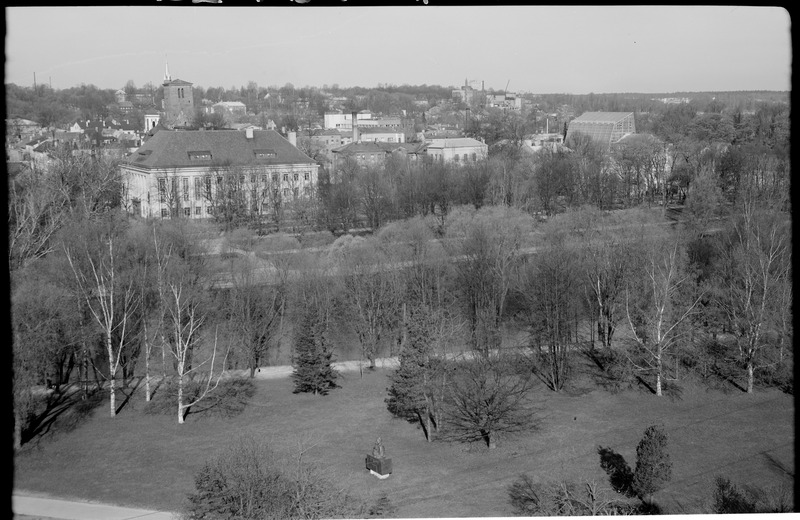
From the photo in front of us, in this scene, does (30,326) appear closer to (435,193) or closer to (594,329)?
(594,329)

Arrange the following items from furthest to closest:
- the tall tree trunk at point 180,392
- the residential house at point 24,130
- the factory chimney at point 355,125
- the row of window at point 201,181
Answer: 1. the factory chimney at point 355,125
2. the row of window at point 201,181
3. the residential house at point 24,130
4. the tall tree trunk at point 180,392

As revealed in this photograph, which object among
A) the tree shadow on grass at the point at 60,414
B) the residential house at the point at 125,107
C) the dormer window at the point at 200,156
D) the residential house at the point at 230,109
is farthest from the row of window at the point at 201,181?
the tree shadow on grass at the point at 60,414

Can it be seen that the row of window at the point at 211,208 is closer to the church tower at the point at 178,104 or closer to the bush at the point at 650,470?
the church tower at the point at 178,104

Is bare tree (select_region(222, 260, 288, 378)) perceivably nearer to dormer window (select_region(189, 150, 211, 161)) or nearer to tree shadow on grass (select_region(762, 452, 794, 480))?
tree shadow on grass (select_region(762, 452, 794, 480))

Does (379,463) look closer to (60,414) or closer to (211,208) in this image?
(60,414)

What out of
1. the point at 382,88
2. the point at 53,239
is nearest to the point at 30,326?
the point at 53,239

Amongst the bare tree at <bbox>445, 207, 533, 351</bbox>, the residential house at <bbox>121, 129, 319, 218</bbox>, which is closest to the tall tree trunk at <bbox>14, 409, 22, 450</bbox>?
the bare tree at <bbox>445, 207, 533, 351</bbox>
